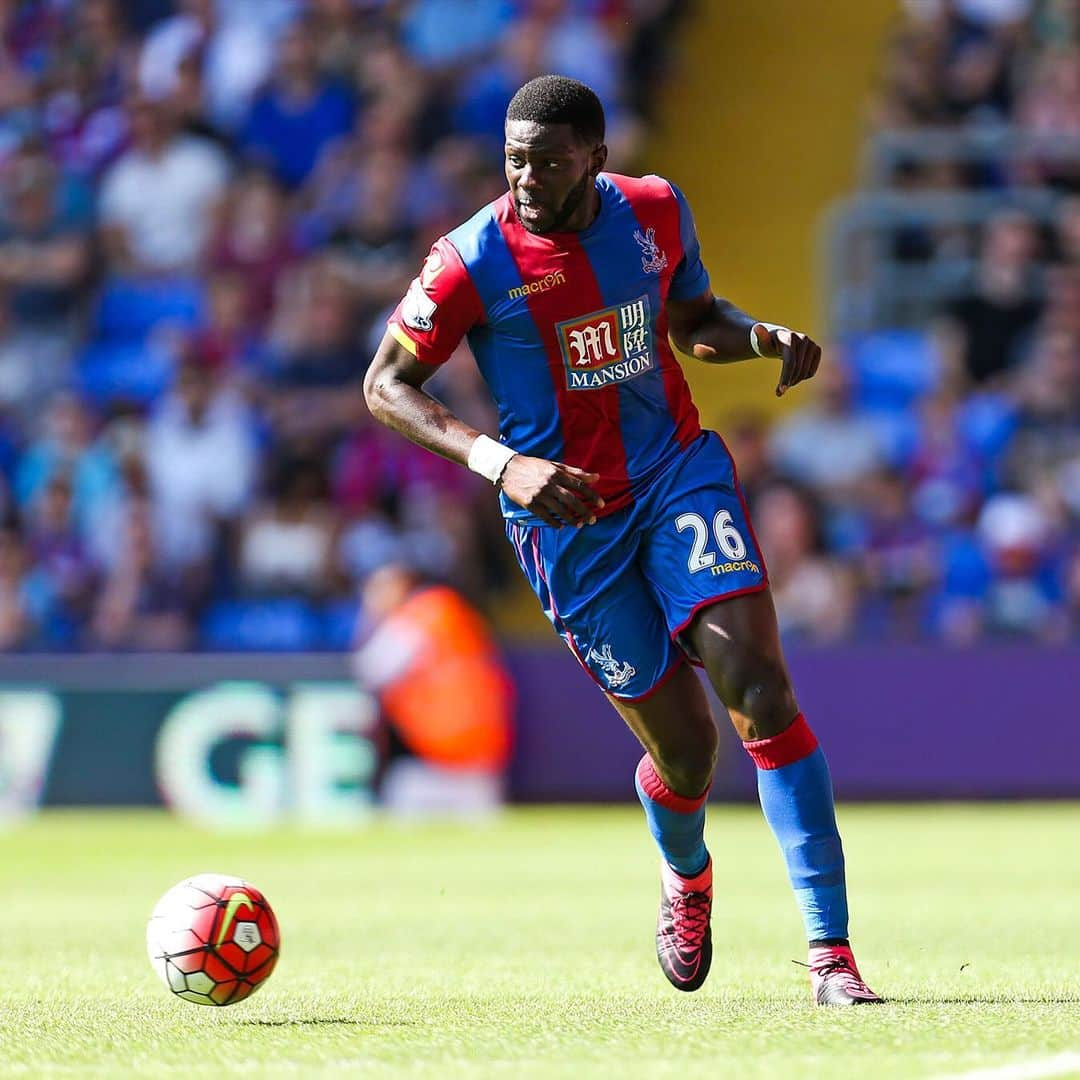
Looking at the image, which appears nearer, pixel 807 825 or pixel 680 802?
pixel 807 825

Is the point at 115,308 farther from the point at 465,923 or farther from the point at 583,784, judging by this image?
the point at 465,923

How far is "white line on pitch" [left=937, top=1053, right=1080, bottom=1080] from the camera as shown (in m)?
4.31

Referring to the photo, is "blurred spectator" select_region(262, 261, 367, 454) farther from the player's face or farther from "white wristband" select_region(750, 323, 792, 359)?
the player's face

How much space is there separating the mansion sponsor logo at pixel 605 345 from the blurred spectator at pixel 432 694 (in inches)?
343

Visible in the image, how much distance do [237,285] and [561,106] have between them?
11.7m

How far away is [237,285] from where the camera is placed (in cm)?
1716

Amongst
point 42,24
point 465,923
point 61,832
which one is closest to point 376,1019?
point 465,923

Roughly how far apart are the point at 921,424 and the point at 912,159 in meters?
2.58

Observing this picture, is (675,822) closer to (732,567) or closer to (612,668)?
(612,668)

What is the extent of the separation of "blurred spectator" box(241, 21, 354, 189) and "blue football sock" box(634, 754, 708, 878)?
1212cm

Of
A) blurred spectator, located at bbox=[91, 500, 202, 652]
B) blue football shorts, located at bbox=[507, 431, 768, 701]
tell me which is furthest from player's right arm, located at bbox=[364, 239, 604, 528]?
blurred spectator, located at bbox=[91, 500, 202, 652]

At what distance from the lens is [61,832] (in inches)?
558

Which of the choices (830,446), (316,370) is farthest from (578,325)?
(316,370)

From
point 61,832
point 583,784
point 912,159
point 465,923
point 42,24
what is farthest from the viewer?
point 42,24
